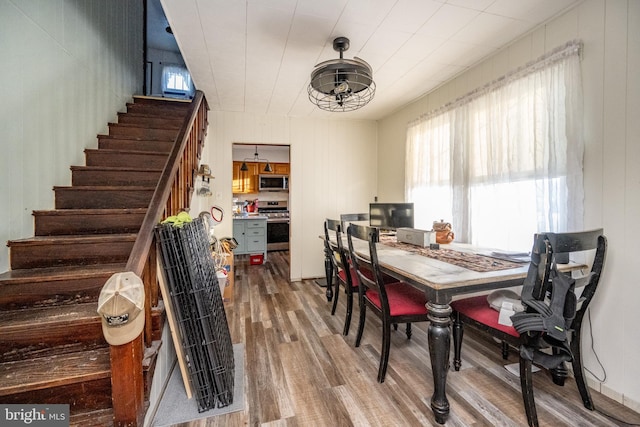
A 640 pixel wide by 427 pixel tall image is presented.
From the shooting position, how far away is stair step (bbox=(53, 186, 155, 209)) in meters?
2.08

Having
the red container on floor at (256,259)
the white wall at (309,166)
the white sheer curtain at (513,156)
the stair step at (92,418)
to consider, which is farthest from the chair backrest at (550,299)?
the red container on floor at (256,259)

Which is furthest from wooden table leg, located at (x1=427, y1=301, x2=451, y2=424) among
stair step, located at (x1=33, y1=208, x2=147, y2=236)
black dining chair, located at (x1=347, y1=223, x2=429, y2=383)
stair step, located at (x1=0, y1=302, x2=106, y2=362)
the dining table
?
stair step, located at (x1=33, y1=208, x2=147, y2=236)

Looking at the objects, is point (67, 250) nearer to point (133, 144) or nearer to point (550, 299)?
point (133, 144)

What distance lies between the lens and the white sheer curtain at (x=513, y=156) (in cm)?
183

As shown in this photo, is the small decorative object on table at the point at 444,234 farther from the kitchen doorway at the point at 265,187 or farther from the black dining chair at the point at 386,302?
the kitchen doorway at the point at 265,187

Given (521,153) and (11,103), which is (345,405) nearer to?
(521,153)

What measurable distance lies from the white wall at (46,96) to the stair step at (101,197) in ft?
0.26

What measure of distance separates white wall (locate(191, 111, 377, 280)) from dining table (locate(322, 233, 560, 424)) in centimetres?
241

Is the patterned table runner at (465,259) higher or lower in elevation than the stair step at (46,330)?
higher

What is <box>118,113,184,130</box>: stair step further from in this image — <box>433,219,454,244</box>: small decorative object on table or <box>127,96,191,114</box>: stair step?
<box>433,219,454,244</box>: small decorative object on table

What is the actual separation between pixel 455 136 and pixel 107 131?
12.0 feet

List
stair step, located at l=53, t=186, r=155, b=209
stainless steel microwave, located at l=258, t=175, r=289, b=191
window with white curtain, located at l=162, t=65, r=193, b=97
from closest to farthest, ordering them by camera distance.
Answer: stair step, located at l=53, t=186, r=155, b=209, window with white curtain, located at l=162, t=65, r=193, b=97, stainless steel microwave, located at l=258, t=175, r=289, b=191

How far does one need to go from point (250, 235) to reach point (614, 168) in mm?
5082

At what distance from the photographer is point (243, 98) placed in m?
3.48
